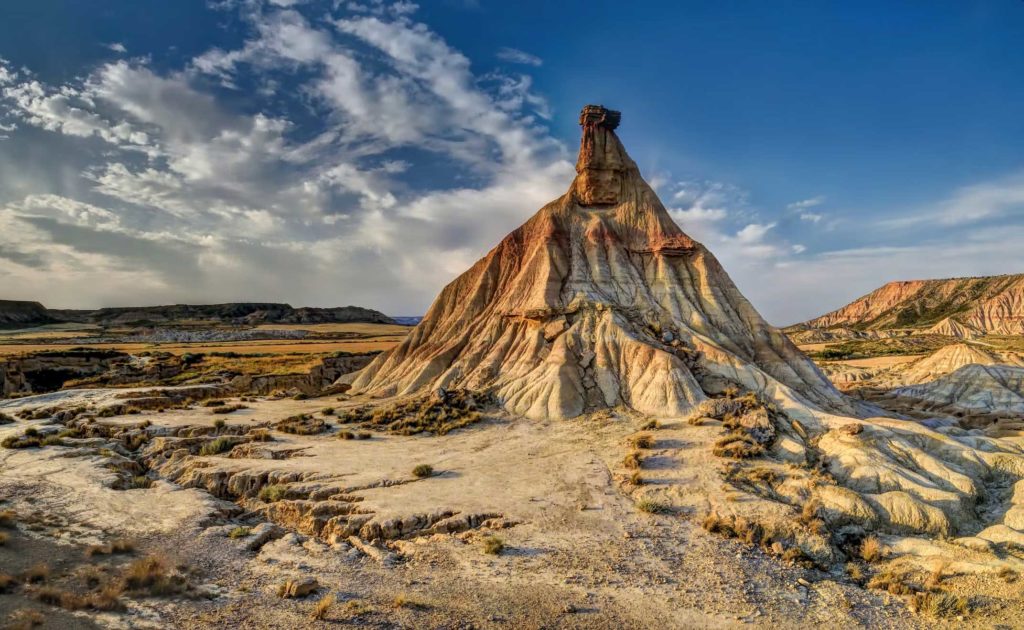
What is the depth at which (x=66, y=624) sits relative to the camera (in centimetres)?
947

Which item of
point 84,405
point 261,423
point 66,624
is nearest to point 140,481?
point 261,423

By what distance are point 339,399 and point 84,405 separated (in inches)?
609

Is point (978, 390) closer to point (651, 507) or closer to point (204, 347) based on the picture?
point (651, 507)

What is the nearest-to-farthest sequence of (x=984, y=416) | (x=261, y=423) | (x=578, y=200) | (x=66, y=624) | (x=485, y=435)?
(x=66, y=624) → (x=485, y=435) → (x=261, y=423) → (x=984, y=416) → (x=578, y=200)

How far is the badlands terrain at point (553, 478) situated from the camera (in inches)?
437

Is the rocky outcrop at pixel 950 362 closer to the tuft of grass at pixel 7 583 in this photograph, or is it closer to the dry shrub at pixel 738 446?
the dry shrub at pixel 738 446

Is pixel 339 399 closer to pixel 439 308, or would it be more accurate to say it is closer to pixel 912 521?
pixel 439 308

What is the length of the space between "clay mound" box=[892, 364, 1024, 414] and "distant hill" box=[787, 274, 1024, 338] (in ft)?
320

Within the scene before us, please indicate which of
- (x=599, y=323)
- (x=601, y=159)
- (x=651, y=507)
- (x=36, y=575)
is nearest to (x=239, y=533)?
(x=36, y=575)

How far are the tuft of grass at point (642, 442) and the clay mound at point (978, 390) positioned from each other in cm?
3157

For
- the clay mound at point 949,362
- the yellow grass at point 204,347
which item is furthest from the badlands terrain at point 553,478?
the yellow grass at point 204,347

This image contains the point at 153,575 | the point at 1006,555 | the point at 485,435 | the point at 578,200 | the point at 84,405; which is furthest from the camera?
the point at 578,200

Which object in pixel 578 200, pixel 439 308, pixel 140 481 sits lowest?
pixel 140 481

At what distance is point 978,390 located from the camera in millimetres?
39375
